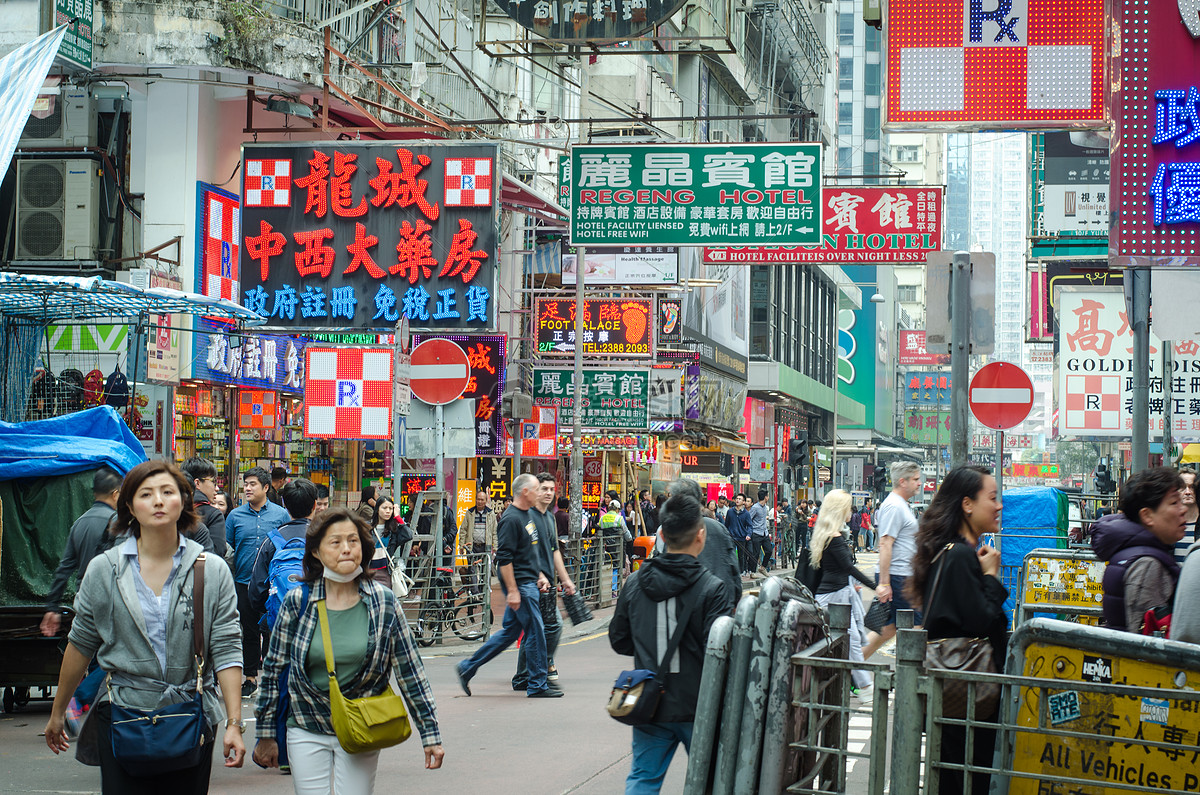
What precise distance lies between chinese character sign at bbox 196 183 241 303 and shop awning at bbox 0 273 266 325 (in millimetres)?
4155

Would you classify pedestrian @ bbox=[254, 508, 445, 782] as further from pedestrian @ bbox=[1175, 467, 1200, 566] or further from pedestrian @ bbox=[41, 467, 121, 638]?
pedestrian @ bbox=[1175, 467, 1200, 566]

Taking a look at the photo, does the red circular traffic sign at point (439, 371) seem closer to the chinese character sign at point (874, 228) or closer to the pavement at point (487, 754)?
the pavement at point (487, 754)

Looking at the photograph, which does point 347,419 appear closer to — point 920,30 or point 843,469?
point 920,30

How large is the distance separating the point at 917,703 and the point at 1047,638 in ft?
1.80

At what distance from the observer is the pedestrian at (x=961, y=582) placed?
5.33 meters

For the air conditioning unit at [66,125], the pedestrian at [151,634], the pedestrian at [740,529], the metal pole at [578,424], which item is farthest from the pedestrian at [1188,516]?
the pedestrian at [740,529]

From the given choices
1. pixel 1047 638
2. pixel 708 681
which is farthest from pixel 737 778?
pixel 1047 638

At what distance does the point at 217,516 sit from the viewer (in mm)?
10727

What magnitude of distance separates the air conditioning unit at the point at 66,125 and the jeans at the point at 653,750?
15.0 meters

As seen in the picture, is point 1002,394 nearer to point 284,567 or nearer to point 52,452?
point 284,567

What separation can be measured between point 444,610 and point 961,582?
1076 cm

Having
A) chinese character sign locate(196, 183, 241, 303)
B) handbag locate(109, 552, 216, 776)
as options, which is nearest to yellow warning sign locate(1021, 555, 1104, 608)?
handbag locate(109, 552, 216, 776)

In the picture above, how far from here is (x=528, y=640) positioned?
11.5 m

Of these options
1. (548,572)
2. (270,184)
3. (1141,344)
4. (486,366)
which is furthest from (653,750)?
(486,366)
